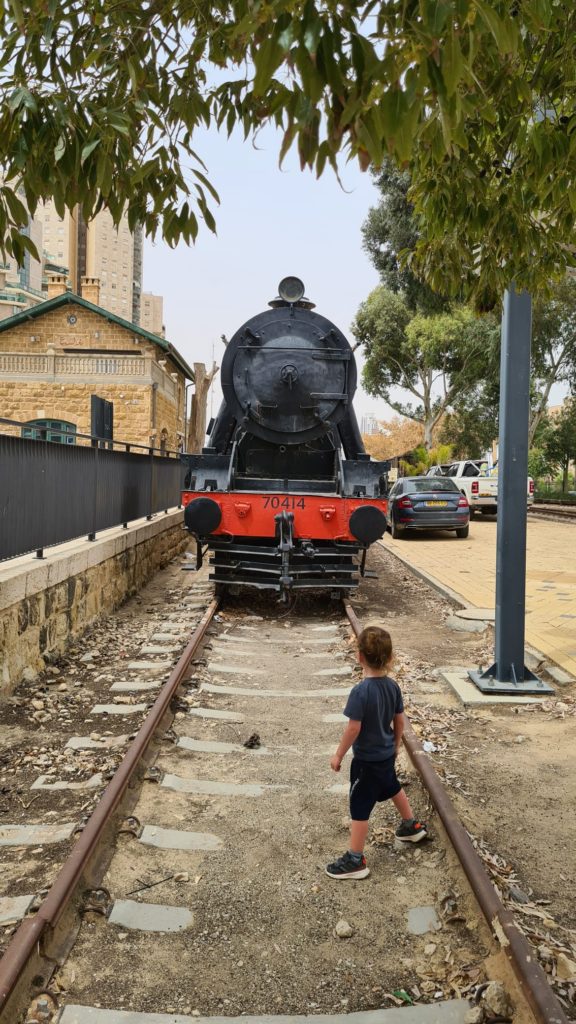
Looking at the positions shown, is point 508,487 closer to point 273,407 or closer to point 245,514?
point 245,514

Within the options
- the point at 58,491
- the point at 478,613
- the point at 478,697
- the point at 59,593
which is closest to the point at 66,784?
the point at 59,593

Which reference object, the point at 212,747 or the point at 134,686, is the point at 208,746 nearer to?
the point at 212,747

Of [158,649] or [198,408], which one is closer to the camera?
[158,649]

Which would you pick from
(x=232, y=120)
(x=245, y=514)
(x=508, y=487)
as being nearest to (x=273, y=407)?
(x=245, y=514)

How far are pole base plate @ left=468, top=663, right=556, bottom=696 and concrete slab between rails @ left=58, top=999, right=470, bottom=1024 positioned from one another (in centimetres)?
334

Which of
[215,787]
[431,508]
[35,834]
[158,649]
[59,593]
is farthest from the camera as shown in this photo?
[431,508]

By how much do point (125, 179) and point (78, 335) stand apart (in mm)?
22151

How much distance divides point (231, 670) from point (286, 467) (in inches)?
159

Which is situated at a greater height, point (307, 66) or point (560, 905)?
point (307, 66)

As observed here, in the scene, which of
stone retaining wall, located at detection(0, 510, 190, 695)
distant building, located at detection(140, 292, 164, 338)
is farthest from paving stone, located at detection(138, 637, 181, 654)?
distant building, located at detection(140, 292, 164, 338)

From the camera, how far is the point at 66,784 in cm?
403

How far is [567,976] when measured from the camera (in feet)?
8.11

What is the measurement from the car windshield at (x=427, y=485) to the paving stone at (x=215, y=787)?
44.0 feet

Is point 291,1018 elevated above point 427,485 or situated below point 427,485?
below
